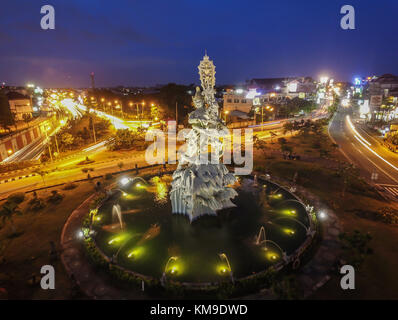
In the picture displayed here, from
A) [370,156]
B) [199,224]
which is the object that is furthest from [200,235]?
[370,156]

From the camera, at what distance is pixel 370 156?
131ft

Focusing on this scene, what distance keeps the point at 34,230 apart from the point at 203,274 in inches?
616

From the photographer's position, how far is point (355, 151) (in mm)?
43094

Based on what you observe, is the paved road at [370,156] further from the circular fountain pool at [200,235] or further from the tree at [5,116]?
the tree at [5,116]

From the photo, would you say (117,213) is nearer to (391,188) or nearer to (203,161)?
(203,161)

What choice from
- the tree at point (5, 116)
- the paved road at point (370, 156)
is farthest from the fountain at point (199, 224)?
the tree at point (5, 116)

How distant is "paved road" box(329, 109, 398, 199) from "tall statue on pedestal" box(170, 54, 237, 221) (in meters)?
21.9

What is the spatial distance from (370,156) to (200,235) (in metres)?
38.1

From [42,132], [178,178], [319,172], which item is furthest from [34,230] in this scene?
[42,132]

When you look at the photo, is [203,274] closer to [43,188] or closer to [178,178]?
[178,178]

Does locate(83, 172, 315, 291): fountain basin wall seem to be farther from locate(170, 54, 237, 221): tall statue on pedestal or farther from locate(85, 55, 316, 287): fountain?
locate(170, 54, 237, 221): tall statue on pedestal

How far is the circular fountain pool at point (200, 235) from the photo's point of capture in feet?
50.5

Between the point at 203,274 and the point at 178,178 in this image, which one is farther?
the point at 178,178

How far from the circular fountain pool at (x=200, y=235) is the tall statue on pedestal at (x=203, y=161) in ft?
4.73
